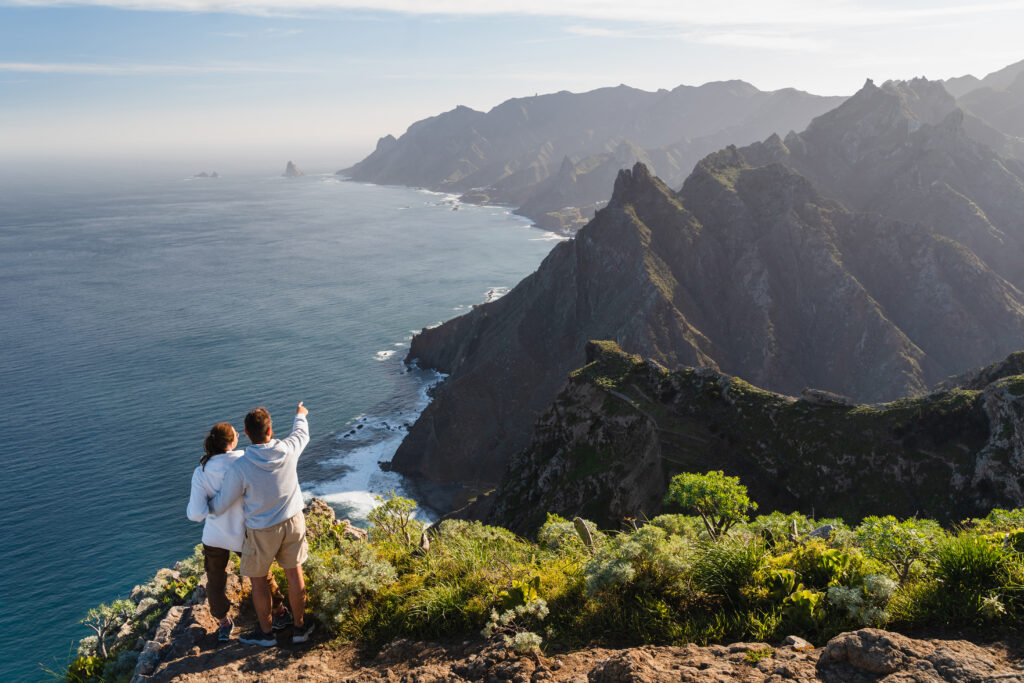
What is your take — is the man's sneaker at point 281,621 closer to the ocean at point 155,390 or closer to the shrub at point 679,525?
the shrub at point 679,525

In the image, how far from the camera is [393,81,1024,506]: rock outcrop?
89.9 metres

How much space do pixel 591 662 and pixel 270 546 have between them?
15.9ft

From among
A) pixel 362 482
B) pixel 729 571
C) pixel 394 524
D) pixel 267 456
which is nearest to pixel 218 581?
pixel 267 456

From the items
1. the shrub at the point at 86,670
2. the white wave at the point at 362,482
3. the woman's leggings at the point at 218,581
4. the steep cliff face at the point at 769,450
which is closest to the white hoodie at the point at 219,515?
the woman's leggings at the point at 218,581

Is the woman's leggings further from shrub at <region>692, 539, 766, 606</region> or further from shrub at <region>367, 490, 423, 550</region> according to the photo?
shrub at <region>692, 539, 766, 606</region>

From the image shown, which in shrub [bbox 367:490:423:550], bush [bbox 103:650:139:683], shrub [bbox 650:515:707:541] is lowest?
bush [bbox 103:650:139:683]

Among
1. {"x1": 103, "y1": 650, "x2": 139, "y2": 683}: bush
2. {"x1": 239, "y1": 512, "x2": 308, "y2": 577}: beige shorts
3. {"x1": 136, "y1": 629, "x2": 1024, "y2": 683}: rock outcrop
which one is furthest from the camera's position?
{"x1": 103, "y1": 650, "x2": 139, "y2": 683}: bush

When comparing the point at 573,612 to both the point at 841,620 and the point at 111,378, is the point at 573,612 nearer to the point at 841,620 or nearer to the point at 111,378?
the point at 841,620

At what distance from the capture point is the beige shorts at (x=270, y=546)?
8430 mm

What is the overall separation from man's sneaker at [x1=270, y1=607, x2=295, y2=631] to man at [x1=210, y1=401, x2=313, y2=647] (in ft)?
0.65

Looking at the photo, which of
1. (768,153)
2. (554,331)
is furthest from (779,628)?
(768,153)

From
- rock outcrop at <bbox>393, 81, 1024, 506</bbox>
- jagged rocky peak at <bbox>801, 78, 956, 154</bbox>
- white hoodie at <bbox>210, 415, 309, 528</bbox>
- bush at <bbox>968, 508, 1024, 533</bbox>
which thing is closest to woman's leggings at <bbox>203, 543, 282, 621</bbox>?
white hoodie at <bbox>210, 415, 309, 528</bbox>

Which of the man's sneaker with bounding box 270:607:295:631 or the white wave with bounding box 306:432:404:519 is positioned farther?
the white wave with bounding box 306:432:404:519

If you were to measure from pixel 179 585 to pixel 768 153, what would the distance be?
557 ft
